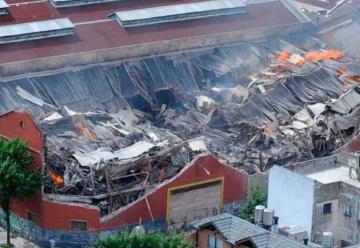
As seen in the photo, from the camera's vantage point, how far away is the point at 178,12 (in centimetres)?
6656

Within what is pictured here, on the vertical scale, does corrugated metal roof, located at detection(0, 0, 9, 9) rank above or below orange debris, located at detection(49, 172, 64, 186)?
above

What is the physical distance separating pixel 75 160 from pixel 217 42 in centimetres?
1782

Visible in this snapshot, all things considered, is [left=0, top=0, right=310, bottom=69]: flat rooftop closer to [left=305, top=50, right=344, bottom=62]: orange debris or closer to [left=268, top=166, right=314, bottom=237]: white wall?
[left=305, top=50, right=344, bottom=62]: orange debris

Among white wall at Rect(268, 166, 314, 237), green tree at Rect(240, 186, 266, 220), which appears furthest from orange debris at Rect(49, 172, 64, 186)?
white wall at Rect(268, 166, 314, 237)

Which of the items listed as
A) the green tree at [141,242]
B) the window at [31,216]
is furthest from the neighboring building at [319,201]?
the window at [31,216]

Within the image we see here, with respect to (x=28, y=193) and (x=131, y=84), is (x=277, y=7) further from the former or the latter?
(x=28, y=193)

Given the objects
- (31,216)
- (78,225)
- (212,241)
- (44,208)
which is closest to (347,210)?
(212,241)

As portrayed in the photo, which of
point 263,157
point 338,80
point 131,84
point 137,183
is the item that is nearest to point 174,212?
point 137,183

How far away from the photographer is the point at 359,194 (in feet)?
156

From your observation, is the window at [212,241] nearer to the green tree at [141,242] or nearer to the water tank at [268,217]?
the green tree at [141,242]

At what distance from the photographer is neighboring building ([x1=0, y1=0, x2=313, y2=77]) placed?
61.1m

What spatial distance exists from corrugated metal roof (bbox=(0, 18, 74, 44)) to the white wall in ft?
57.7

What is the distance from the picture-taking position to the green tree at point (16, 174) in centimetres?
4888

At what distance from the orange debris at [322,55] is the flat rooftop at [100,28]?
10.7ft
